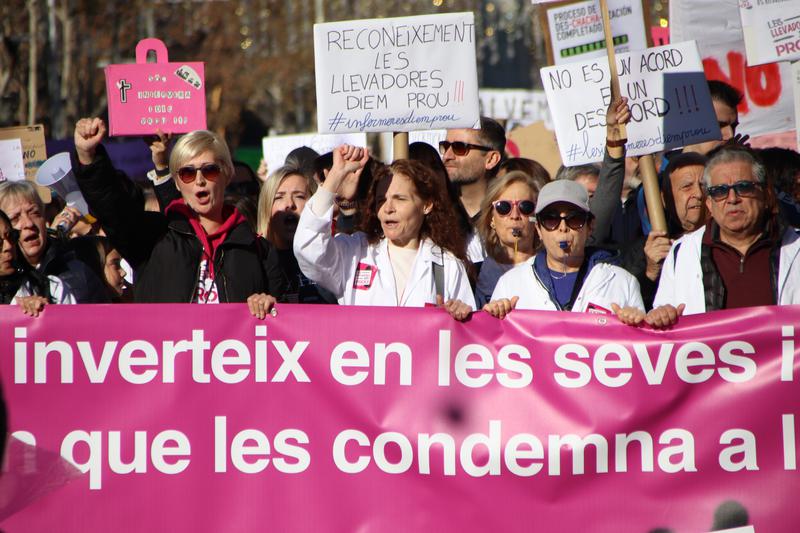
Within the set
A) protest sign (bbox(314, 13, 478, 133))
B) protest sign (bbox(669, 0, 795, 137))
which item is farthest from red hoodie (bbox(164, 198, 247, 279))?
protest sign (bbox(669, 0, 795, 137))

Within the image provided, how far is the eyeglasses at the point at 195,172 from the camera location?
→ 554 centimetres

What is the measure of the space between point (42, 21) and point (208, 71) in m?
8.60

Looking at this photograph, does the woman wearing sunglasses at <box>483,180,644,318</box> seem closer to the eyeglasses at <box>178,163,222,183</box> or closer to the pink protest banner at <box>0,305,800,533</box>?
the pink protest banner at <box>0,305,800,533</box>

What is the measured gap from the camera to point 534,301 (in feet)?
18.1

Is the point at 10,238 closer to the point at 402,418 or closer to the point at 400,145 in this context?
the point at 402,418

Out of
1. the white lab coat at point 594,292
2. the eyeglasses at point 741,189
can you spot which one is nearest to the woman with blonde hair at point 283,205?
the white lab coat at point 594,292

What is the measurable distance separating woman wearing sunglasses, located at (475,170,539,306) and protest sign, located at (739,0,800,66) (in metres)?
2.25

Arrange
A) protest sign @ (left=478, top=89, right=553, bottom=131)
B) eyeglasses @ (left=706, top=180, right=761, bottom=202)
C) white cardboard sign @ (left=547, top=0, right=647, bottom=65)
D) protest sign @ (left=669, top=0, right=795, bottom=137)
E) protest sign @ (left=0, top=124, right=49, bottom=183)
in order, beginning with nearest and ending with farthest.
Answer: eyeglasses @ (left=706, top=180, right=761, bottom=202) → white cardboard sign @ (left=547, top=0, right=647, bottom=65) → protest sign @ (left=0, top=124, right=49, bottom=183) → protest sign @ (left=669, top=0, right=795, bottom=137) → protest sign @ (left=478, top=89, right=553, bottom=131)

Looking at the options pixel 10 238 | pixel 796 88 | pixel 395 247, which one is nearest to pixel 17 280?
pixel 10 238

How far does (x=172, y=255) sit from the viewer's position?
5.44 m

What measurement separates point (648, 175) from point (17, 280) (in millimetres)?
3191

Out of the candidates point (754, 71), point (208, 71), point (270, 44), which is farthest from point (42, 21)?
point (754, 71)

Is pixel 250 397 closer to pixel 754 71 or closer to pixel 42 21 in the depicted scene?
pixel 754 71

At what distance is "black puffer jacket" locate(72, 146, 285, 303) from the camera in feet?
17.7
